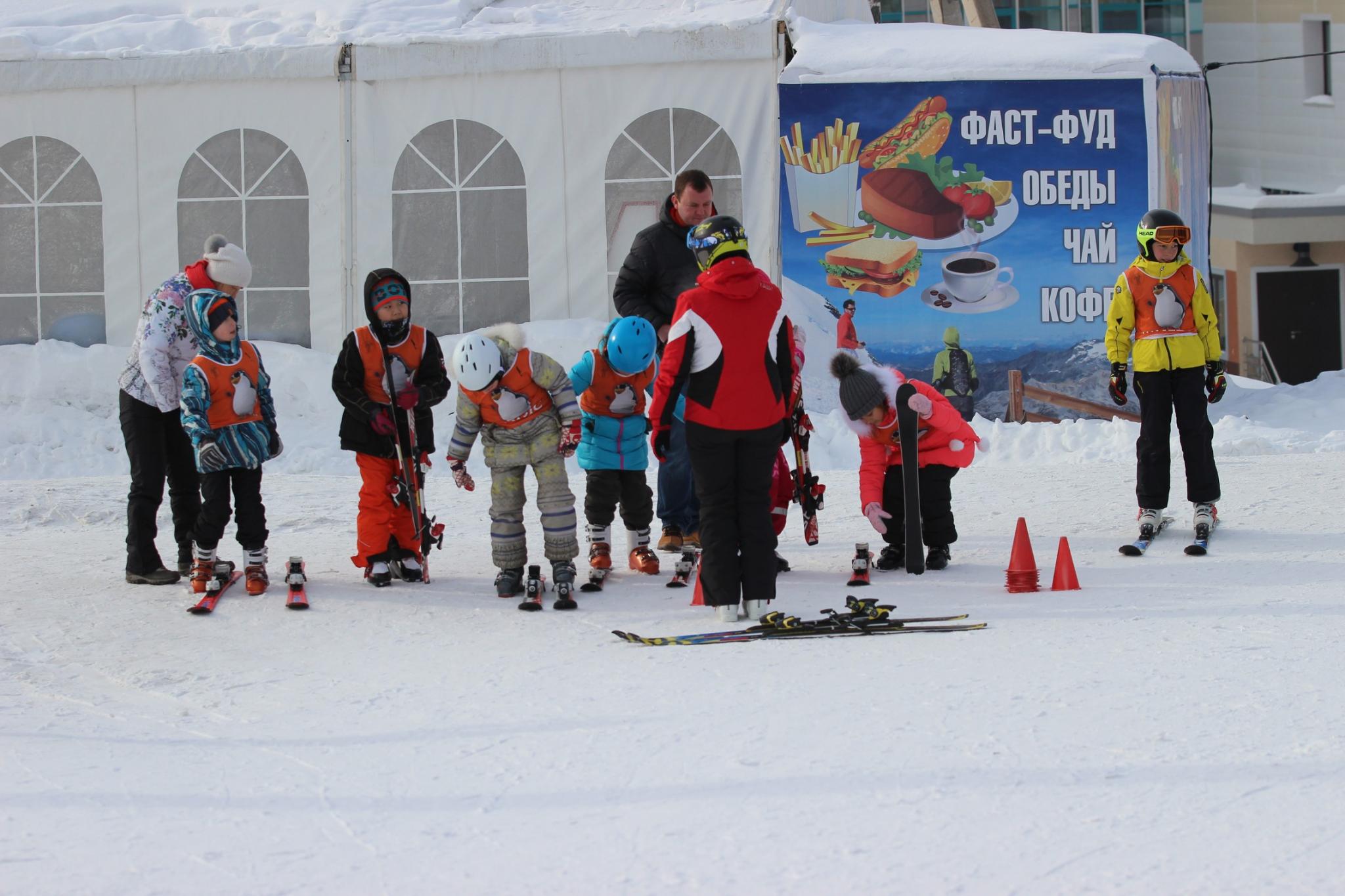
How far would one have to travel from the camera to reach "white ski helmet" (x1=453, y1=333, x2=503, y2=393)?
6453 millimetres

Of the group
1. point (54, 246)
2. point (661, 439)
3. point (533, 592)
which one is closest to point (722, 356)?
point (661, 439)

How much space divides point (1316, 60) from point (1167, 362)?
21.0 meters

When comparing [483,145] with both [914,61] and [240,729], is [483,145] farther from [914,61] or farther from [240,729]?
[240,729]

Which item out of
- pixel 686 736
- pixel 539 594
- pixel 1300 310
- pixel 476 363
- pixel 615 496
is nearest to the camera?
pixel 686 736

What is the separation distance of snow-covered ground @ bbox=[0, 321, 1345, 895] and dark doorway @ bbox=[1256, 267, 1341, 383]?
17992mm

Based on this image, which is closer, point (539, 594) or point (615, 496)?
point (539, 594)

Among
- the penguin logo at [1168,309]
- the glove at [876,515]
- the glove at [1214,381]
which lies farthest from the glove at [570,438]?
the glove at [1214,381]

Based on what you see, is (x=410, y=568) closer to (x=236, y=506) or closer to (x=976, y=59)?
(x=236, y=506)

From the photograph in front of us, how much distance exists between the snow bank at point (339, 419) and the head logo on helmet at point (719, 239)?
4638mm

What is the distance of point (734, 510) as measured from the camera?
6.02 m

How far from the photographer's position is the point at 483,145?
13.2 metres

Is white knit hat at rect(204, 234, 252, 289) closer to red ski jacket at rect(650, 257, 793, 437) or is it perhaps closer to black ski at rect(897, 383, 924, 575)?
red ski jacket at rect(650, 257, 793, 437)

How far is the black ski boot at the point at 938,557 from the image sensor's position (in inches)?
280

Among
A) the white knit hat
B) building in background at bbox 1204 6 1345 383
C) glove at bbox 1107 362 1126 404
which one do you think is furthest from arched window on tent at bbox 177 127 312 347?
building in background at bbox 1204 6 1345 383
